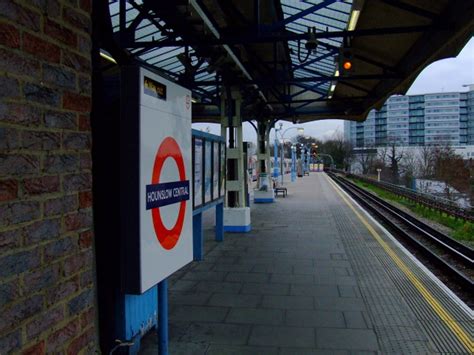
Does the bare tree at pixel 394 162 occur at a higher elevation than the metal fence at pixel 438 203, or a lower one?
higher

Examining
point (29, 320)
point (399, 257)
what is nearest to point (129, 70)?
point (29, 320)

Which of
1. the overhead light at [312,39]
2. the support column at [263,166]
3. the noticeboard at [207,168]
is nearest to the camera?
the overhead light at [312,39]

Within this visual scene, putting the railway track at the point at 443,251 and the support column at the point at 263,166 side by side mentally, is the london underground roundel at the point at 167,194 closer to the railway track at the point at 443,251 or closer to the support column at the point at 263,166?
the railway track at the point at 443,251

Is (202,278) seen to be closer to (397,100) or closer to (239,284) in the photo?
(239,284)

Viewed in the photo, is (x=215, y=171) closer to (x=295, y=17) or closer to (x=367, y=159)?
(x=295, y=17)

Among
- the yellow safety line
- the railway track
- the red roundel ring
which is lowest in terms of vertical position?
the railway track

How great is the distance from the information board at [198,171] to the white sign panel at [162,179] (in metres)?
4.32

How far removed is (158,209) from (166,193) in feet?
0.47

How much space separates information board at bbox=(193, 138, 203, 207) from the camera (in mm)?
7569

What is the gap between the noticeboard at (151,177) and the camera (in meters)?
2.57

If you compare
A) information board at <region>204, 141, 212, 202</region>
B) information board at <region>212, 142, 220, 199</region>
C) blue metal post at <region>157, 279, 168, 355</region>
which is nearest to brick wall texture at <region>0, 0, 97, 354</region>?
blue metal post at <region>157, 279, 168, 355</region>

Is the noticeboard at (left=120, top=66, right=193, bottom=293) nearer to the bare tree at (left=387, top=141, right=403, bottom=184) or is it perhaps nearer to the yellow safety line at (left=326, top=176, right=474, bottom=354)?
the yellow safety line at (left=326, top=176, right=474, bottom=354)

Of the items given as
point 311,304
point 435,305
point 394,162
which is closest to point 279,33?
point 311,304

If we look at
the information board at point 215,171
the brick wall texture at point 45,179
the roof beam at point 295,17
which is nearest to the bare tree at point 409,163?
the information board at point 215,171
